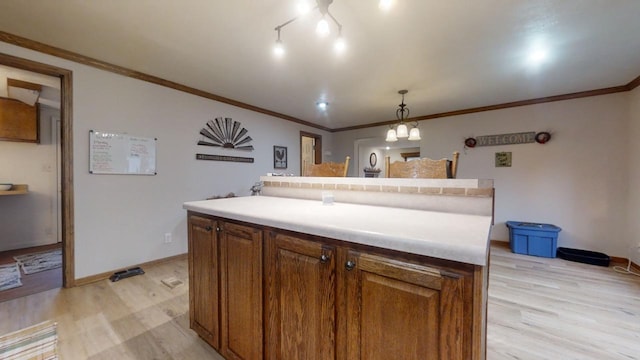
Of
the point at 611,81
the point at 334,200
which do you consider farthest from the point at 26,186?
the point at 611,81

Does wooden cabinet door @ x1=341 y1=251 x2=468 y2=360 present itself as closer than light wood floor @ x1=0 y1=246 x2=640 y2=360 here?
Yes

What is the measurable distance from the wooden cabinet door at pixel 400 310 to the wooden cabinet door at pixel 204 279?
0.89m

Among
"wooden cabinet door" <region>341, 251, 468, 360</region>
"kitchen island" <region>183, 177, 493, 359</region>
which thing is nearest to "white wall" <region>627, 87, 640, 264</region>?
"kitchen island" <region>183, 177, 493, 359</region>

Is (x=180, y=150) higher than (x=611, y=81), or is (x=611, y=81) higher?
(x=611, y=81)

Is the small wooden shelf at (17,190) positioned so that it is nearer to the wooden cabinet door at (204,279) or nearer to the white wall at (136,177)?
the white wall at (136,177)

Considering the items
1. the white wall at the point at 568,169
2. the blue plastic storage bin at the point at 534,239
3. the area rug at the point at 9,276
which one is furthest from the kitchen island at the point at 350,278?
the white wall at the point at 568,169

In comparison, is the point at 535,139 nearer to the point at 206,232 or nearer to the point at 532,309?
the point at 532,309

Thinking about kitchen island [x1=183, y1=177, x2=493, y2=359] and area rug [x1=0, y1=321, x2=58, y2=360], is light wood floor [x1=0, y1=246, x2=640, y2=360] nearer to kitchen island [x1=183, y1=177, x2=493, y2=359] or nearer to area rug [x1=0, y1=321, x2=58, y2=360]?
area rug [x1=0, y1=321, x2=58, y2=360]

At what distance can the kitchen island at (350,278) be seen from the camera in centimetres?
71

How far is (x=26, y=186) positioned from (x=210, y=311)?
4182 mm

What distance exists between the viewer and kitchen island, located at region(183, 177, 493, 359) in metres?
0.71

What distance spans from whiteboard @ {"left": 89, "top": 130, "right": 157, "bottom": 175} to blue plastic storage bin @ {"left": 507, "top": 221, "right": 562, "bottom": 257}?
4.94 m

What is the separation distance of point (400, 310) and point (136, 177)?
10.3 feet

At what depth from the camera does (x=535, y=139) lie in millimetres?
3660
